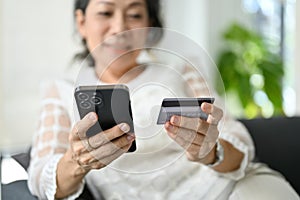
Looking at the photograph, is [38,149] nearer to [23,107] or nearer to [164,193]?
[164,193]

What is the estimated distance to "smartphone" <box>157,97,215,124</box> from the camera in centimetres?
71

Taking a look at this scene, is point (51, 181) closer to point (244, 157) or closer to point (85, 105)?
point (85, 105)

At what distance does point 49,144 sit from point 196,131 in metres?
0.31

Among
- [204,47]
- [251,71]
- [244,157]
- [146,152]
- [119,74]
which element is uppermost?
[119,74]

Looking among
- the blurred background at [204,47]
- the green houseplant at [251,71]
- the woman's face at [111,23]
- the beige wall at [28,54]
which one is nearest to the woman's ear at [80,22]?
the woman's face at [111,23]

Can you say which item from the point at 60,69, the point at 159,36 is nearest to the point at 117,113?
the point at 159,36

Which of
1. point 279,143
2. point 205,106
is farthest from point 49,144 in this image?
point 279,143

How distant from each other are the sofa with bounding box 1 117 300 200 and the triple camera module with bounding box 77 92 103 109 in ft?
2.01

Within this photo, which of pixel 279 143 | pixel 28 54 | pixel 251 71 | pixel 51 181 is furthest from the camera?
pixel 251 71

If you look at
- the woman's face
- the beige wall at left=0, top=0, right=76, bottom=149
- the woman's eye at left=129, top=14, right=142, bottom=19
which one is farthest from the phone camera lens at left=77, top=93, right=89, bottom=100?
the beige wall at left=0, top=0, right=76, bottom=149

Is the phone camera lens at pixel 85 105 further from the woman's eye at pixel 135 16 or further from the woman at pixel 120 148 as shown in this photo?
the woman's eye at pixel 135 16

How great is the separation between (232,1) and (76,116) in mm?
1773

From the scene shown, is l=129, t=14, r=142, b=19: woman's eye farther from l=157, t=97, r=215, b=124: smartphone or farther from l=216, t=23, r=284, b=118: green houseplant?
l=216, t=23, r=284, b=118: green houseplant

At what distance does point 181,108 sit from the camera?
712mm
